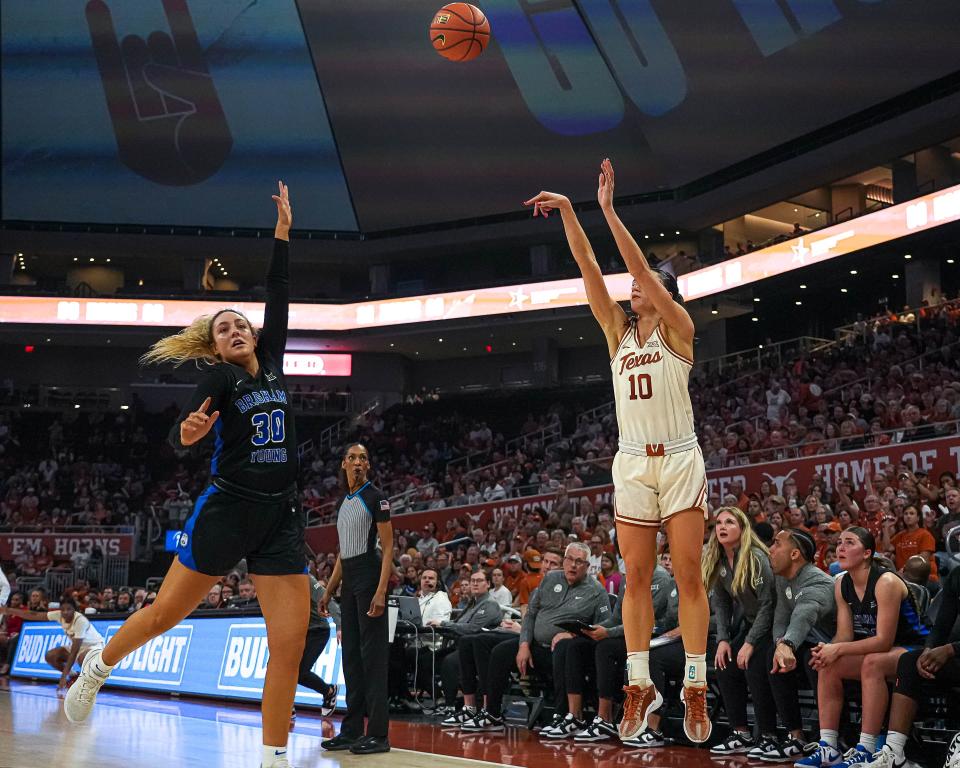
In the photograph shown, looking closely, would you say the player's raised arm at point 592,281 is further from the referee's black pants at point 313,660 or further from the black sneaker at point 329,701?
the black sneaker at point 329,701

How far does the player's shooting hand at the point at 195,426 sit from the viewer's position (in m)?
4.22

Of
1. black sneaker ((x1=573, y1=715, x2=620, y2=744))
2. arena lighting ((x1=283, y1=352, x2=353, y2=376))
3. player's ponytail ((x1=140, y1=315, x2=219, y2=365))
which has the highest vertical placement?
arena lighting ((x1=283, y1=352, x2=353, y2=376))

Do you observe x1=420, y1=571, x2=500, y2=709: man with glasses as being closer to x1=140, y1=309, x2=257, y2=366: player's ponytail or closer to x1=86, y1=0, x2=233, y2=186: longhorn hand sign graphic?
x1=140, y1=309, x2=257, y2=366: player's ponytail

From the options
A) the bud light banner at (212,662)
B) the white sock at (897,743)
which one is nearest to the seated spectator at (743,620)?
the white sock at (897,743)

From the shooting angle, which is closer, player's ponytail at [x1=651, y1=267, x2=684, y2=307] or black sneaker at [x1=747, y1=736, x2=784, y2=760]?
player's ponytail at [x1=651, y1=267, x2=684, y2=307]

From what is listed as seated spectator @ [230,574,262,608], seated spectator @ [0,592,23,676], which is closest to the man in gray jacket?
seated spectator @ [230,574,262,608]

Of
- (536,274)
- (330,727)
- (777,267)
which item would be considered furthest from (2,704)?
(536,274)

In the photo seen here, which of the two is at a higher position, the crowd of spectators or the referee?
the crowd of spectators

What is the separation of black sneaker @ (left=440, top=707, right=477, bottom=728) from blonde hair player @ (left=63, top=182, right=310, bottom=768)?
4.53 m

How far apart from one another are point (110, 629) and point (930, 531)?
10.5 metres

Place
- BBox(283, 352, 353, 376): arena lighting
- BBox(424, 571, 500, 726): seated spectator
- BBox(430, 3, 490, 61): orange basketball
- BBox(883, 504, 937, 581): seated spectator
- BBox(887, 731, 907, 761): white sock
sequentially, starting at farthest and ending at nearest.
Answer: BBox(283, 352, 353, 376): arena lighting < BBox(430, 3, 490, 61): orange basketball < BBox(883, 504, 937, 581): seated spectator < BBox(424, 571, 500, 726): seated spectator < BBox(887, 731, 907, 761): white sock

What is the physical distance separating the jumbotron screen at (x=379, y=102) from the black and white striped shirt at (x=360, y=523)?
60.6 ft

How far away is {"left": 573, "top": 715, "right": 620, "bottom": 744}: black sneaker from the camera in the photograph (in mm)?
7750

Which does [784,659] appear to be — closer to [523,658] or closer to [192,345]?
[523,658]
